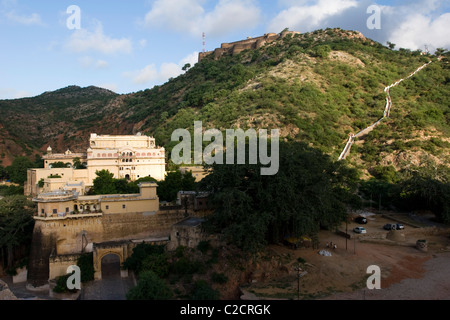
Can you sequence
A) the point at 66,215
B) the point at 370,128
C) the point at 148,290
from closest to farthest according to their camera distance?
1. the point at 148,290
2. the point at 66,215
3. the point at 370,128

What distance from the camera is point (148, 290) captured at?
16.1 metres

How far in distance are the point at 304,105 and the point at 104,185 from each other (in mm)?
32664

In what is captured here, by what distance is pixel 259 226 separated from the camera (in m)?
19.0

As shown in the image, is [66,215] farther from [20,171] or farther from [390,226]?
[20,171]

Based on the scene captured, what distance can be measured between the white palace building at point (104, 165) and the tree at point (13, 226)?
430cm

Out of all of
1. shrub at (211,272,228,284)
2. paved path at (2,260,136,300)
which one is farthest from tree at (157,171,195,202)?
shrub at (211,272,228,284)

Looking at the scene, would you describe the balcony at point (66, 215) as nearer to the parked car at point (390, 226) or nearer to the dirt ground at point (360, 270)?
the dirt ground at point (360, 270)

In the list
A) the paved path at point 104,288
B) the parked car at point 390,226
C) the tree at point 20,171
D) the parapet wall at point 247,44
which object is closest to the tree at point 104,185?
the paved path at point 104,288

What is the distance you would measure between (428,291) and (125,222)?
2069cm

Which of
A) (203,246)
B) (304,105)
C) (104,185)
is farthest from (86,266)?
(304,105)

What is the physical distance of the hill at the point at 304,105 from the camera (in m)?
45.3
